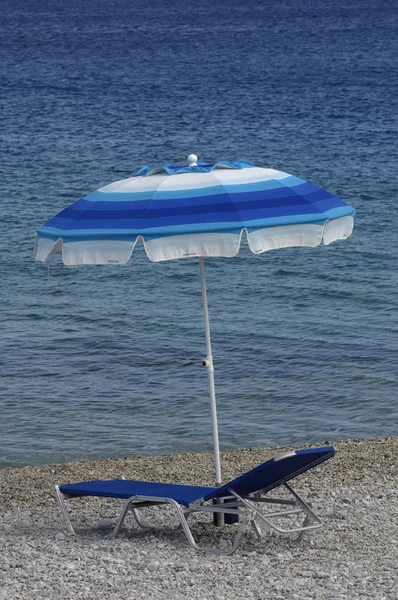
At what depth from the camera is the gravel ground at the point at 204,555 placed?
598cm

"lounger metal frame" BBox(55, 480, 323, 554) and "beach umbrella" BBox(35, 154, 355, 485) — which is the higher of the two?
"beach umbrella" BBox(35, 154, 355, 485)

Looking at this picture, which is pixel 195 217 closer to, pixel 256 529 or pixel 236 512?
pixel 236 512

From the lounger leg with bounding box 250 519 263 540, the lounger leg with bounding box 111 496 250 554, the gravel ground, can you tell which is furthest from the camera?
the lounger leg with bounding box 250 519 263 540

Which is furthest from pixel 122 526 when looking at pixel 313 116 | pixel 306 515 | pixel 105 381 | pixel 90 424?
pixel 313 116

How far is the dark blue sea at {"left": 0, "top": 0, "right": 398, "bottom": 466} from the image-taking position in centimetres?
1172

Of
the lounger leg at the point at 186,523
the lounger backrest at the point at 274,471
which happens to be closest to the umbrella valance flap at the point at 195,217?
the lounger backrest at the point at 274,471

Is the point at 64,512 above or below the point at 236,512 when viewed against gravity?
below

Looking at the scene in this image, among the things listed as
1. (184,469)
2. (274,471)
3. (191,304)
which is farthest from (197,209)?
(191,304)

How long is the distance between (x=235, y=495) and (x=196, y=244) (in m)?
1.55

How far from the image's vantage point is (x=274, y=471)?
6.46m

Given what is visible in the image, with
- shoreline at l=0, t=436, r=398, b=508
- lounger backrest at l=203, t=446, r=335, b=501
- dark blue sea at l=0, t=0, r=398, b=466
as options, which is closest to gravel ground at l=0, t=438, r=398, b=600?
shoreline at l=0, t=436, r=398, b=508

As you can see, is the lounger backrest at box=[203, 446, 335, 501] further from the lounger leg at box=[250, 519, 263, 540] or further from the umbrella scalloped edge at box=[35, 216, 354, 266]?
the umbrella scalloped edge at box=[35, 216, 354, 266]

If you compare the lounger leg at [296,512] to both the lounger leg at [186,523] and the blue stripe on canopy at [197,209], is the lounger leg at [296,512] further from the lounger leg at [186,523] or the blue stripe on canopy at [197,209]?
the blue stripe on canopy at [197,209]

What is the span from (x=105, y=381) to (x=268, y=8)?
111 m
